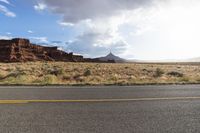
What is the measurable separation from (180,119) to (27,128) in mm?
3214

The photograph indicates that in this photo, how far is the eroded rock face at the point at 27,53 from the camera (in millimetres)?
142500

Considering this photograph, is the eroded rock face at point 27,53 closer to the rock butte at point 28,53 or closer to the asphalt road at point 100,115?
the rock butte at point 28,53

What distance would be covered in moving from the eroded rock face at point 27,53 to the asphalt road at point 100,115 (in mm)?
130059

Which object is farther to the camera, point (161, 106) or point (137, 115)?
point (161, 106)

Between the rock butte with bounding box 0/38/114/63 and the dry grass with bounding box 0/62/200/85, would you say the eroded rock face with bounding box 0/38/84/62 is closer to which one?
the rock butte with bounding box 0/38/114/63

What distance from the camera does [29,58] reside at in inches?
5876

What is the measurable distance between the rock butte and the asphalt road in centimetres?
13006

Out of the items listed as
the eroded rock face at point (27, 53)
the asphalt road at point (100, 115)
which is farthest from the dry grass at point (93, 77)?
the eroded rock face at point (27, 53)

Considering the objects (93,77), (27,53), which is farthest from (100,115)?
(27,53)

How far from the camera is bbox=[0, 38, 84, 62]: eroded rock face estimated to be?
142500 mm

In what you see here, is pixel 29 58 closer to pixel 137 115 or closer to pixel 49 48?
pixel 49 48

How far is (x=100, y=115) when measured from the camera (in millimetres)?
7414

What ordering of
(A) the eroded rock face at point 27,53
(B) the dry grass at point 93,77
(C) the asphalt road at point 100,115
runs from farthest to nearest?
(A) the eroded rock face at point 27,53 → (B) the dry grass at point 93,77 → (C) the asphalt road at point 100,115

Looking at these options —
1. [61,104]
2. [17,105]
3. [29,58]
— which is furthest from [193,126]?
[29,58]
